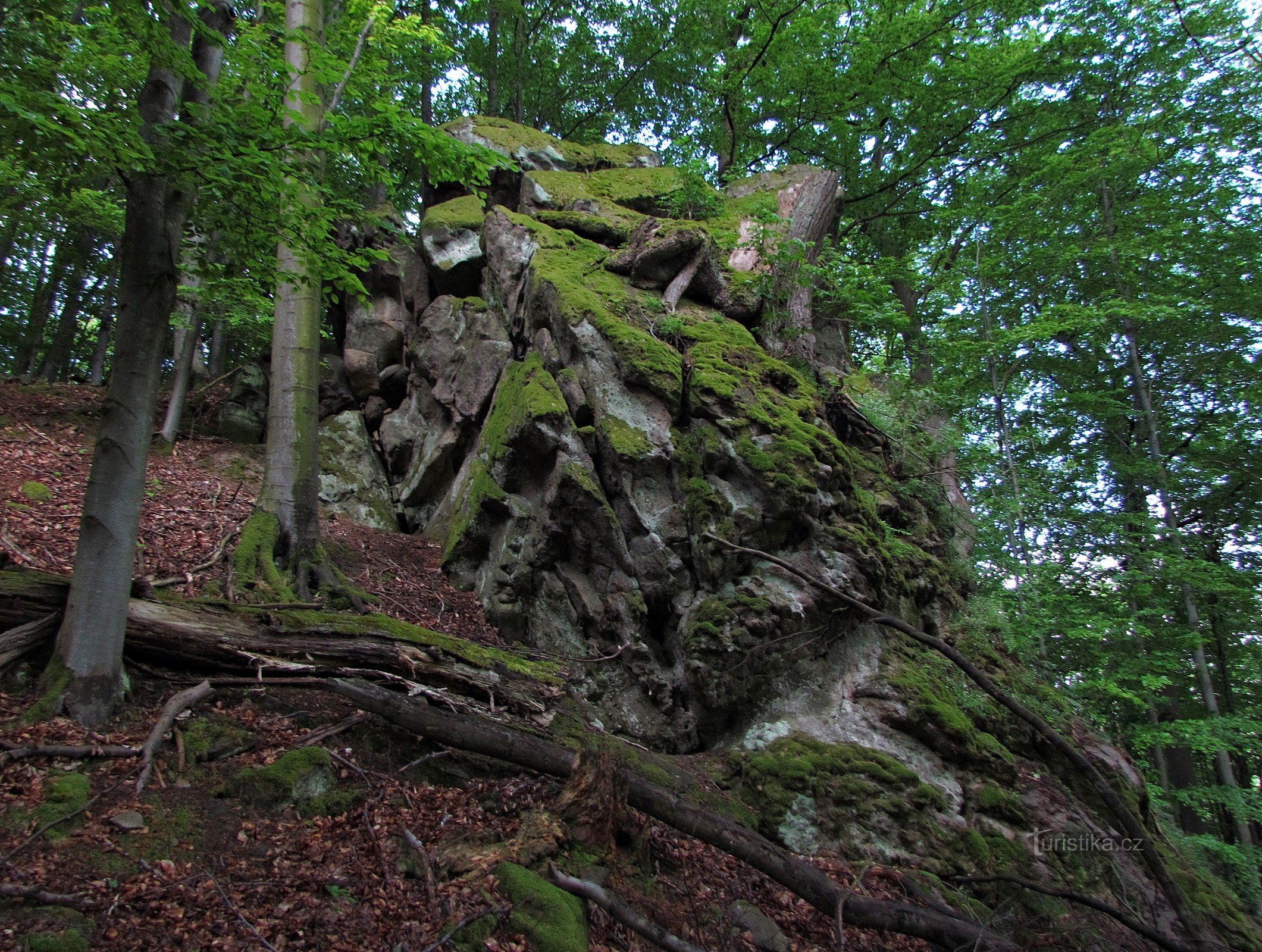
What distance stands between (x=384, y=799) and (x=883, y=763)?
4500 millimetres

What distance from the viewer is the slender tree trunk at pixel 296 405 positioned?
661cm

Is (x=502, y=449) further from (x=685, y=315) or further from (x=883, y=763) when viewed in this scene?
(x=883, y=763)

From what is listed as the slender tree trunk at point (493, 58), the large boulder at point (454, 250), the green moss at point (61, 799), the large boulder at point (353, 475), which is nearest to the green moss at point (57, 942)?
the green moss at point (61, 799)

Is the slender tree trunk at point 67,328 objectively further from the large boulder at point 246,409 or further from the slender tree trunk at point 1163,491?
the slender tree trunk at point 1163,491

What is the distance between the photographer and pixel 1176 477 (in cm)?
1330

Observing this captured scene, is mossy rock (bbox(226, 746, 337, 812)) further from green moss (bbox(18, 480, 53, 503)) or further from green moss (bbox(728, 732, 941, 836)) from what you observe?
green moss (bbox(18, 480, 53, 503))

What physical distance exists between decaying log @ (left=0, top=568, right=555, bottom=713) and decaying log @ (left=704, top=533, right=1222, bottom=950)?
10.4 ft

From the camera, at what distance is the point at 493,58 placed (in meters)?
16.4

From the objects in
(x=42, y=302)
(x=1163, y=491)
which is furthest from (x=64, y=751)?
(x=42, y=302)

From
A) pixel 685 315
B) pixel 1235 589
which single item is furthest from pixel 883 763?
pixel 1235 589

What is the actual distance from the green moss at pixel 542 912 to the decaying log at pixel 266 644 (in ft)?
5.02

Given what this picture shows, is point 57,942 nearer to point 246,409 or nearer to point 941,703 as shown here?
point 941,703

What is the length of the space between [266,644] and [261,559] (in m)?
1.76

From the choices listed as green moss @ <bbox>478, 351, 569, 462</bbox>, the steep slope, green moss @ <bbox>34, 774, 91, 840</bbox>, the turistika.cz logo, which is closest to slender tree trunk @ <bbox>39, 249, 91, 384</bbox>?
the steep slope
